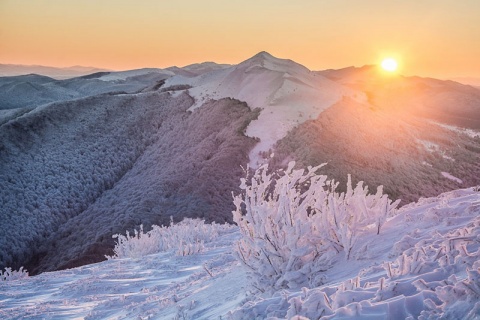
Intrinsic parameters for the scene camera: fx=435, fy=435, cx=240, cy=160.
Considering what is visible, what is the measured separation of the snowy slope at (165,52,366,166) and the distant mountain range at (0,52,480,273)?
11 centimetres

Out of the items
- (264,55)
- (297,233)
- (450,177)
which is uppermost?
(264,55)

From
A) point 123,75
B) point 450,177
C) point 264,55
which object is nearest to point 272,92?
point 264,55

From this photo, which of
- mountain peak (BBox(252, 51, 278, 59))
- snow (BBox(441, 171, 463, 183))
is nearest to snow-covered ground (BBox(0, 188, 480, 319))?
snow (BBox(441, 171, 463, 183))

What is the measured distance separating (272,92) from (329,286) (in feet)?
75.5

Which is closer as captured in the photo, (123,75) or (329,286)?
(329,286)

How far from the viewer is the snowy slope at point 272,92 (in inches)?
841

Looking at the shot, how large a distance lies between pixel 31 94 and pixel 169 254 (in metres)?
72.5

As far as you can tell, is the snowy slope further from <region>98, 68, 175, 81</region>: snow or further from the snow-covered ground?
<region>98, 68, 175, 81</region>: snow

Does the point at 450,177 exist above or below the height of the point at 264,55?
below

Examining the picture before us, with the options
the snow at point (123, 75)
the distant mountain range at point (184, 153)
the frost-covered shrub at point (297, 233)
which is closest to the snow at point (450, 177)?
the distant mountain range at point (184, 153)

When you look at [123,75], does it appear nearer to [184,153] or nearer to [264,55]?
[264,55]

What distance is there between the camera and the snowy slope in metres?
21.4

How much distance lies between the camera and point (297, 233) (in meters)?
3.73

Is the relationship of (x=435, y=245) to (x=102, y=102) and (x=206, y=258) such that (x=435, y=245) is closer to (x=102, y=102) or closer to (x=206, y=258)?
(x=206, y=258)
